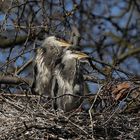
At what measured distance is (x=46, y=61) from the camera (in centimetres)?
762

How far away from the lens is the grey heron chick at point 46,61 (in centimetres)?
746

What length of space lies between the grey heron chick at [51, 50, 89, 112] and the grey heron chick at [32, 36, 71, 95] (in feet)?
0.58

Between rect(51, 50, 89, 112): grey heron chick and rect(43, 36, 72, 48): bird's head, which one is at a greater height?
rect(43, 36, 72, 48): bird's head

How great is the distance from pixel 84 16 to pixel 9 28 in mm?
3138

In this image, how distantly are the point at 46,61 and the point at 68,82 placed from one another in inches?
20.7

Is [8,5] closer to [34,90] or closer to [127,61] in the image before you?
[34,90]

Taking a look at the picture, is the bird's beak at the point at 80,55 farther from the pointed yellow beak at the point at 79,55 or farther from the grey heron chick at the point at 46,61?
the grey heron chick at the point at 46,61

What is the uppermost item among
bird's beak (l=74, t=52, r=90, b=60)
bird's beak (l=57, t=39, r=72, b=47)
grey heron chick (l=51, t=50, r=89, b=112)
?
bird's beak (l=57, t=39, r=72, b=47)

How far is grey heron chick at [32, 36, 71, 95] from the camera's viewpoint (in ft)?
24.5

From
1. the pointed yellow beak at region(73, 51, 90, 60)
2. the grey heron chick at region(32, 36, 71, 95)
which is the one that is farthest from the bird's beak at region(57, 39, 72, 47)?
the pointed yellow beak at region(73, 51, 90, 60)

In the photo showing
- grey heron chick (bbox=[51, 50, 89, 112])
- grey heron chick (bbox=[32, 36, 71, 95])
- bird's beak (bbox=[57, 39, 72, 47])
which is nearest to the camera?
grey heron chick (bbox=[51, 50, 89, 112])

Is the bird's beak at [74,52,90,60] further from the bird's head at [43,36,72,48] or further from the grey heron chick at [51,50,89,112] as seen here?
the bird's head at [43,36,72,48]

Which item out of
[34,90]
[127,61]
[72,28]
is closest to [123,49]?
[127,61]

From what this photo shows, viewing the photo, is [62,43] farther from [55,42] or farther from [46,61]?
[46,61]
